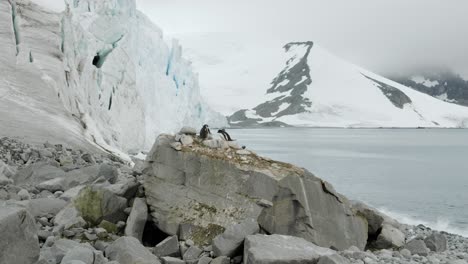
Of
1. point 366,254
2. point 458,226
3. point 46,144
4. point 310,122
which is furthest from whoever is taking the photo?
point 310,122

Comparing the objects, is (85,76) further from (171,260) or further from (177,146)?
(171,260)

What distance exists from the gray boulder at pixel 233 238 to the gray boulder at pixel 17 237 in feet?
8.45

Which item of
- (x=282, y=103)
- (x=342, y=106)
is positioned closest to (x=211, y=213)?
(x=342, y=106)

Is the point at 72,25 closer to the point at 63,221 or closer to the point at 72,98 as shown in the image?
the point at 72,98

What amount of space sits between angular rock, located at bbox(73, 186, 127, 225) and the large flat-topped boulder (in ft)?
1.75

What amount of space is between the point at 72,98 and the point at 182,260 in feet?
46.4

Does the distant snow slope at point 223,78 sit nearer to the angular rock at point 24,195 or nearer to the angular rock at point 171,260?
the angular rock at point 24,195

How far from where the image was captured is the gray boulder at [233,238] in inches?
271

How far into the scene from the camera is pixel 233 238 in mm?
6996

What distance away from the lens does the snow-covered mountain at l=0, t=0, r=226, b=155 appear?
16375 millimetres

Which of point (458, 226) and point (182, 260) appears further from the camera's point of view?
point (458, 226)

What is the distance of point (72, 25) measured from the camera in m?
23.0

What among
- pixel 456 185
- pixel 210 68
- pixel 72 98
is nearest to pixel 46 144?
pixel 72 98

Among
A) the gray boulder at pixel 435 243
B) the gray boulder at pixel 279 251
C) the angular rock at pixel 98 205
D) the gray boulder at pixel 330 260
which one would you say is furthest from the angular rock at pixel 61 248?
the gray boulder at pixel 435 243
